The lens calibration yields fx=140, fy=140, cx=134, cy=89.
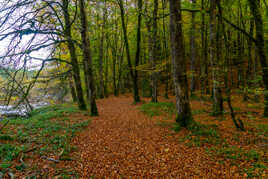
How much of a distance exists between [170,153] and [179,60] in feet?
11.7

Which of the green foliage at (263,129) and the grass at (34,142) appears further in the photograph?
the green foliage at (263,129)

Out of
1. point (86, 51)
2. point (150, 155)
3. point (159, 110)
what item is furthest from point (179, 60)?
point (86, 51)

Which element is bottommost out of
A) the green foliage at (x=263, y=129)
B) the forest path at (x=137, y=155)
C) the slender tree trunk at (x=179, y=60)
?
the forest path at (x=137, y=155)

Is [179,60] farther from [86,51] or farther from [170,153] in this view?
[86,51]

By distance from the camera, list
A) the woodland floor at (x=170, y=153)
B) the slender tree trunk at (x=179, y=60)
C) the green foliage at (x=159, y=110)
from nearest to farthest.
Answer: the woodland floor at (x=170, y=153) → the slender tree trunk at (x=179, y=60) → the green foliage at (x=159, y=110)

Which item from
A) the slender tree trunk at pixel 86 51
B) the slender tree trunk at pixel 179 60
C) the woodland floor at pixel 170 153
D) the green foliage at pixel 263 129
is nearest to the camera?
the woodland floor at pixel 170 153

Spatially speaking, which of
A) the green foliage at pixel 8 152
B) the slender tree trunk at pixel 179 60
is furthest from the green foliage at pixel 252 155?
the green foliage at pixel 8 152

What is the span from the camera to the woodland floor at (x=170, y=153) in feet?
12.2

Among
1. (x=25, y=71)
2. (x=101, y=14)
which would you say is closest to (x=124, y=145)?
(x=25, y=71)

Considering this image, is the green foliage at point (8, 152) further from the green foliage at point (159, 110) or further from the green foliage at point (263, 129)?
the green foliage at point (263, 129)

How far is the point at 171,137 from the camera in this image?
572 centimetres

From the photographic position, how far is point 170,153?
15.3 feet

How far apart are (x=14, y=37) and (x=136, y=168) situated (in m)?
4.54

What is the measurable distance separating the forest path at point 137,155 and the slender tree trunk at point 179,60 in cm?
111
